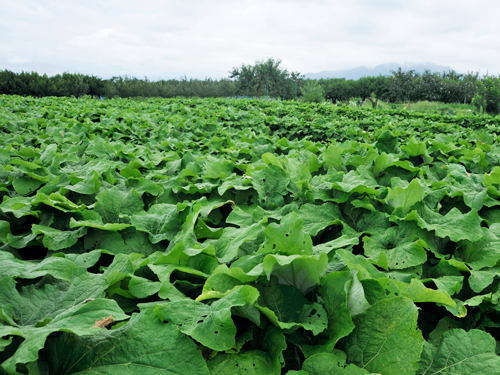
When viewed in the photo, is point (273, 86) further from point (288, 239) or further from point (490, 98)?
point (288, 239)

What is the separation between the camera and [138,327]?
926mm

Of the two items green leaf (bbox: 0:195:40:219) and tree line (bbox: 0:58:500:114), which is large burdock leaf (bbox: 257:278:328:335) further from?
tree line (bbox: 0:58:500:114)

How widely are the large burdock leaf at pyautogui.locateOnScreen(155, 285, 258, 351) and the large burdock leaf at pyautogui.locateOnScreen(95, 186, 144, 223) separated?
105 centimetres

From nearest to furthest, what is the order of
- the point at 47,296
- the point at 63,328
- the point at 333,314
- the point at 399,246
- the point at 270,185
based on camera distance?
1. the point at 63,328
2. the point at 333,314
3. the point at 47,296
4. the point at 399,246
5. the point at 270,185

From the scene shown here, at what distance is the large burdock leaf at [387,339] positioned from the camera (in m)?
0.92

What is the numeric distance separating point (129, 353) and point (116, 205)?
124 cm

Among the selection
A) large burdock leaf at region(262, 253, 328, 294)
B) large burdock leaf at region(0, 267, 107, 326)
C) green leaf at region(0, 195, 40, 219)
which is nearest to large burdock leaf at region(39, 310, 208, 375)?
large burdock leaf at region(0, 267, 107, 326)

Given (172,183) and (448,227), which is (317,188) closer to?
(448,227)

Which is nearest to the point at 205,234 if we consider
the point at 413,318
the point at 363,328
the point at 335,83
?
the point at 363,328

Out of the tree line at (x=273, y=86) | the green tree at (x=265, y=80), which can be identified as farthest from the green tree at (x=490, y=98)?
the green tree at (x=265, y=80)

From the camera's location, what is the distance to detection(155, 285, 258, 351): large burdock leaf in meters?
0.92

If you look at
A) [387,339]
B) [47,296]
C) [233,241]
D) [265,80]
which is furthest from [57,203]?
[265,80]

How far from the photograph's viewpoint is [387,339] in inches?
37.7

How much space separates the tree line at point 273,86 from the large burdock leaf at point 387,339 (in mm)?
27626
